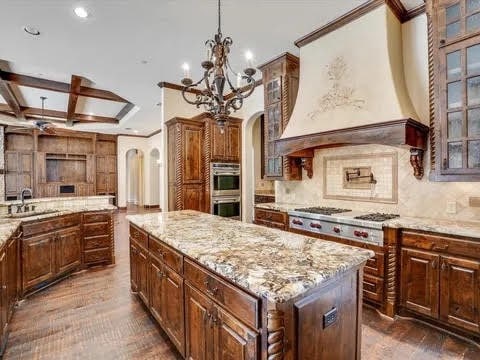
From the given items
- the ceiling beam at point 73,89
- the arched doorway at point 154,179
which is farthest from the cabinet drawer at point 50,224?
the arched doorway at point 154,179

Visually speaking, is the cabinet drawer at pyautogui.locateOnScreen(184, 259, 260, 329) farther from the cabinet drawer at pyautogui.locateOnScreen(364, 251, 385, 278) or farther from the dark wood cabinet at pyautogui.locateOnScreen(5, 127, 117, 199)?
the dark wood cabinet at pyautogui.locateOnScreen(5, 127, 117, 199)

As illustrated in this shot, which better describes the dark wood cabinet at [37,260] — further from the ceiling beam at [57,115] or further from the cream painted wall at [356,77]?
the ceiling beam at [57,115]

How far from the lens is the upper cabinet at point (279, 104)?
3.83 m

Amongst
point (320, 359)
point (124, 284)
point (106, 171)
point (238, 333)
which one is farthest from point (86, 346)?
point (106, 171)

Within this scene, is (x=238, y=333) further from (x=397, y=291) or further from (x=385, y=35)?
(x=385, y=35)

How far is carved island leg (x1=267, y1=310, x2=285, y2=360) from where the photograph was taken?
106 centimetres

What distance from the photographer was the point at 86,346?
81.9 inches

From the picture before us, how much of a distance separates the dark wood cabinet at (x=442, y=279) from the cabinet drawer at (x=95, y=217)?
374 centimetres

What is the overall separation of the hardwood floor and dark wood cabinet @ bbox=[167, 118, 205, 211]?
7.04 ft

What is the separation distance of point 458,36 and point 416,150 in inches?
40.2

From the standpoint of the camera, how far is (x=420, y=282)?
2.33 m

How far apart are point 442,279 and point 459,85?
5.41ft

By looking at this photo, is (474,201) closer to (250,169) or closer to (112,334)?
(112,334)

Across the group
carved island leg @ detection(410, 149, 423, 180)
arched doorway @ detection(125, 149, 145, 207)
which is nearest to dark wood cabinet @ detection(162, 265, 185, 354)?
carved island leg @ detection(410, 149, 423, 180)
